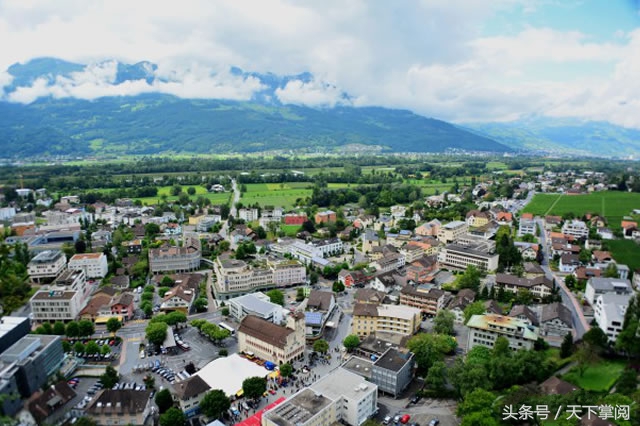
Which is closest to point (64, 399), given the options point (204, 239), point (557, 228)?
point (204, 239)

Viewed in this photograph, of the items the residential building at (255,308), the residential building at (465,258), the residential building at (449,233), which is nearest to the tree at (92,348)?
the residential building at (255,308)

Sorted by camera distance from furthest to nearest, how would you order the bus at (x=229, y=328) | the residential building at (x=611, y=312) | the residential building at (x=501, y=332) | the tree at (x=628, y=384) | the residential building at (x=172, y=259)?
1. the residential building at (x=172, y=259)
2. the bus at (x=229, y=328)
3. the residential building at (x=611, y=312)
4. the residential building at (x=501, y=332)
5. the tree at (x=628, y=384)

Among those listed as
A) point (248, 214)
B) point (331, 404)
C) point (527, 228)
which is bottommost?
point (331, 404)

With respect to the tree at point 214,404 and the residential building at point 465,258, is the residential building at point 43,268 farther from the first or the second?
the residential building at point 465,258

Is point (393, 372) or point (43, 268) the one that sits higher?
point (393, 372)

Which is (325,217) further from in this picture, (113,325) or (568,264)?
(113,325)

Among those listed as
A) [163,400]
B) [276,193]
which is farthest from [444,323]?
[276,193]
